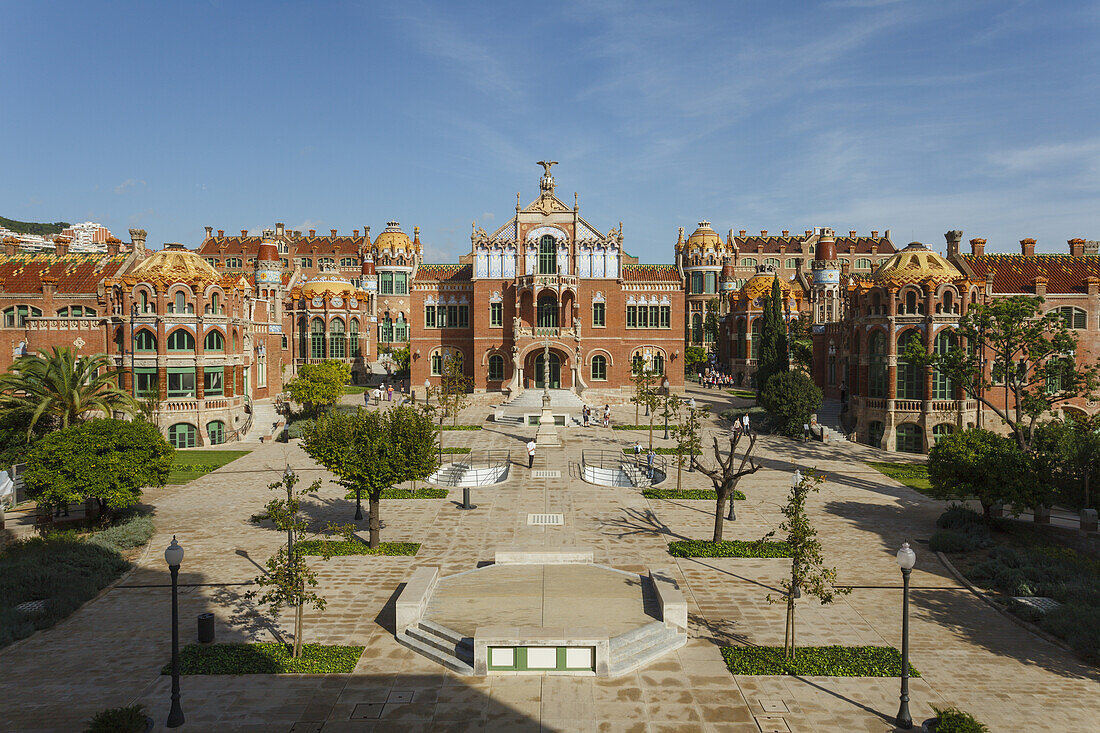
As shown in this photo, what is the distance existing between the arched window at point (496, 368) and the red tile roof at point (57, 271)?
30.7 meters

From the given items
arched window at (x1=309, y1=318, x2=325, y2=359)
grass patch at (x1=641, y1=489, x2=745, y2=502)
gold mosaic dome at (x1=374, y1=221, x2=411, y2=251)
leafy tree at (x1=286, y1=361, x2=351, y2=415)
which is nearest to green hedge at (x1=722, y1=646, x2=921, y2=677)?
grass patch at (x1=641, y1=489, x2=745, y2=502)

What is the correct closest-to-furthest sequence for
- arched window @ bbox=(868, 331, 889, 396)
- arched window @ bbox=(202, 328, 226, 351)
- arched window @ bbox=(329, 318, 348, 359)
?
arched window @ bbox=(868, 331, 889, 396) < arched window @ bbox=(202, 328, 226, 351) < arched window @ bbox=(329, 318, 348, 359)

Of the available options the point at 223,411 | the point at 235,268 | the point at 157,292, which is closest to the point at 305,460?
the point at 223,411

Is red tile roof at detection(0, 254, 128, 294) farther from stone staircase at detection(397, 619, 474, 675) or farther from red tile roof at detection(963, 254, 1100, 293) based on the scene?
red tile roof at detection(963, 254, 1100, 293)

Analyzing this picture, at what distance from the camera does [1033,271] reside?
43938 millimetres

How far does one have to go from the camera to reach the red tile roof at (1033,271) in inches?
1677

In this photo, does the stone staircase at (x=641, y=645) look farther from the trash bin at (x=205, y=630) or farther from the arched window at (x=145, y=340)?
the arched window at (x=145, y=340)

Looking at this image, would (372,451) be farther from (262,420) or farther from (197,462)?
(262,420)

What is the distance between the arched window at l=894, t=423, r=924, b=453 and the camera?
129 ft

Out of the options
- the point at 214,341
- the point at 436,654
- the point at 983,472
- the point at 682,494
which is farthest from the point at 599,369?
the point at 436,654

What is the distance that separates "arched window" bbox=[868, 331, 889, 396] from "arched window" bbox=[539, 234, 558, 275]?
89.8 ft

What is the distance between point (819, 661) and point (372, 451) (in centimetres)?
1338

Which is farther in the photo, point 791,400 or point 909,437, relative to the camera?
point 791,400

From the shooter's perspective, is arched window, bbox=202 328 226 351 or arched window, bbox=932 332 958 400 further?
arched window, bbox=202 328 226 351
